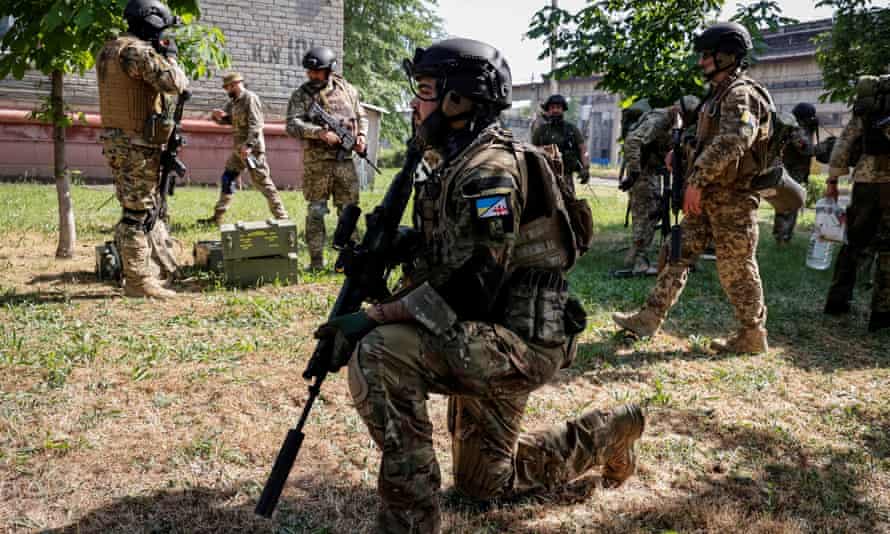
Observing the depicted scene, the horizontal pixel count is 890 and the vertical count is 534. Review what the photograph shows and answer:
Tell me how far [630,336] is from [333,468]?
2956 millimetres

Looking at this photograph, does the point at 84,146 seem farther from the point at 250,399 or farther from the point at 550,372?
the point at 550,372

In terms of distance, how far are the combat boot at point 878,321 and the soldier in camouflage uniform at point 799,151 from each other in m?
4.55

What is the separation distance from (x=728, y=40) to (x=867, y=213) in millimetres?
2474

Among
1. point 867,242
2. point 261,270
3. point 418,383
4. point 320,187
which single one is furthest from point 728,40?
point 261,270

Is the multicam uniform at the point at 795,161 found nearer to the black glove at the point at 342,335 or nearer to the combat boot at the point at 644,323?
the combat boot at the point at 644,323

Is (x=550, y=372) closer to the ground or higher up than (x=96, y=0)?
closer to the ground

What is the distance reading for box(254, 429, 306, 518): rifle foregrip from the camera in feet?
7.86

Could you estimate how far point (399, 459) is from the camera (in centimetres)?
237

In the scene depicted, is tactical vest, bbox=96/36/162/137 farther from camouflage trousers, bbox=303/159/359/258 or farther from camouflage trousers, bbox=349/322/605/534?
camouflage trousers, bbox=349/322/605/534

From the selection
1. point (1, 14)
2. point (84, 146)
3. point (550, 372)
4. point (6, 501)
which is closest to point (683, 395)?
point (550, 372)

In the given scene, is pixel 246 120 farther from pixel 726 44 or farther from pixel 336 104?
pixel 726 44

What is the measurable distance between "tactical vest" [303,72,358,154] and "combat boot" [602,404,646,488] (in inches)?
190

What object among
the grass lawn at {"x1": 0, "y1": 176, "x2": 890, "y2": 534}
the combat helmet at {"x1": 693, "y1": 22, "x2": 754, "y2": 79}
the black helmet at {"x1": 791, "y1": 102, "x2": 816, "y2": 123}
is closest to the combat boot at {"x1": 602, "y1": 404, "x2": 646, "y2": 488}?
the grass lawn at {"x1": 0, "y1": 176, "x2": 890, "y2": 534}

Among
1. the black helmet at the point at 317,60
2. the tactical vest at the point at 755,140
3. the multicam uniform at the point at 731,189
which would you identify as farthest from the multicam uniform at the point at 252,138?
the tactical vest at the point at 755,140
